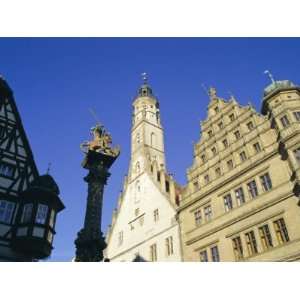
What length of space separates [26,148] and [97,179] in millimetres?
9632

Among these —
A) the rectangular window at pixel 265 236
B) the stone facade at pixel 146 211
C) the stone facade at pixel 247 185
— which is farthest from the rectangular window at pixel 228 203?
the stone facade at pixel 146 211

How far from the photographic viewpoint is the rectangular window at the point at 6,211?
767 inches

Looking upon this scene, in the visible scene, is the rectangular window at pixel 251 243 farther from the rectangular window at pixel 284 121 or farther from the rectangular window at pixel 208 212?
the rectangular window at pixel 284 121

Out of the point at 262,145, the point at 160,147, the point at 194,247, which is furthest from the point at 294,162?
the point at 160,147

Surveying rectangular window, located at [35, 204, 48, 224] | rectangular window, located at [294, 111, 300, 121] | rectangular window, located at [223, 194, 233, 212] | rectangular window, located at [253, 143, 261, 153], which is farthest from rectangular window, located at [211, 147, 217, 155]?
rectangular window, located at [35, 204, 48, 224]

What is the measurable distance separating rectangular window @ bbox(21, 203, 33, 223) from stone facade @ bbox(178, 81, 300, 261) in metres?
10.6

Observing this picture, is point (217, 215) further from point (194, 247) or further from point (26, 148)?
point (26, 148)

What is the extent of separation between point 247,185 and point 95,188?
10.1 m

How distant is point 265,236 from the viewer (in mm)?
17828

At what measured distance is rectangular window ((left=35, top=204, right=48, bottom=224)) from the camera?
20325 millimetres

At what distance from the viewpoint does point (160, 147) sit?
38281 mm

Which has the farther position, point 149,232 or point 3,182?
point 149,232

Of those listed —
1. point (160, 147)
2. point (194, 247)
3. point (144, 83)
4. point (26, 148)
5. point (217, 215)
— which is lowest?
point (194, 247)

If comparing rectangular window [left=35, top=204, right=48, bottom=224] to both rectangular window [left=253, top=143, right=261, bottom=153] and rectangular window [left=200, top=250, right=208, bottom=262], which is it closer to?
rectangular window [left=200, top=250, right=208, bottom=262]
